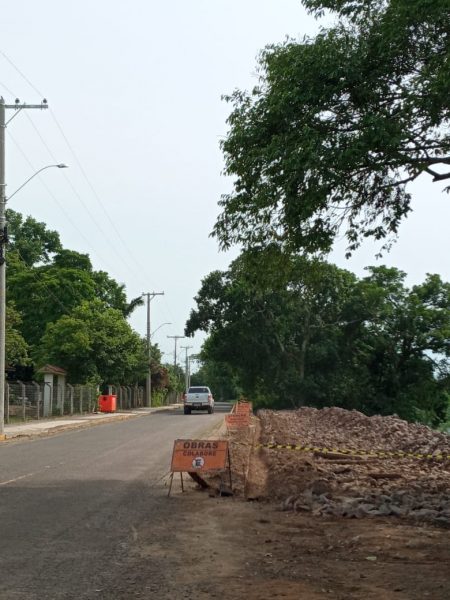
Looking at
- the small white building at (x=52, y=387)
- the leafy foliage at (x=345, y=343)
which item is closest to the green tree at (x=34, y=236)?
the leafy foliage at (x=345, y=343)

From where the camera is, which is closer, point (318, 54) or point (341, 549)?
point (341, 549)

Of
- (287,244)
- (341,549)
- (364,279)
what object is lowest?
(341,549)

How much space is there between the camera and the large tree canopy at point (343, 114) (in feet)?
36.2

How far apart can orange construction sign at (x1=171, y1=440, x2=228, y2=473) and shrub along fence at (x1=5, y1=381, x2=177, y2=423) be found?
2125 centimetres

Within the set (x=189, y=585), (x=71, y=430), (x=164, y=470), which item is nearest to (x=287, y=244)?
(x=164, y=470)

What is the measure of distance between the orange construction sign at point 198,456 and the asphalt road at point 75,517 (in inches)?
22.2

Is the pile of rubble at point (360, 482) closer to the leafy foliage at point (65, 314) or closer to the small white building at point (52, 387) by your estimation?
the small white building at point (52, 387)

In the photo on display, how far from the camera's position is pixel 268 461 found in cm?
1670

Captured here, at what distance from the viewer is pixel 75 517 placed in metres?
9.80

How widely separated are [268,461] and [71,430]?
15684 mm

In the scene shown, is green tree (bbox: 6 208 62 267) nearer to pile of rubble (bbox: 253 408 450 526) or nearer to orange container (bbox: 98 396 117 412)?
orange container (bbox: 98 396 117 412)

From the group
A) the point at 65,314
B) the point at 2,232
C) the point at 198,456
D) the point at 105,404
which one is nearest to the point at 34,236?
the point at 65,314

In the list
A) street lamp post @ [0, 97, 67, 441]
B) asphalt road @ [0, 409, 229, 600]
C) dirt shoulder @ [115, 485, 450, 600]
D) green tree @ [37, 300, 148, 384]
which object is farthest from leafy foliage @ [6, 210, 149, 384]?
dirt shoulder @ [115, 485, 450, 600]

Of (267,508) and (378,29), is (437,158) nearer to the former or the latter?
(378,29)
